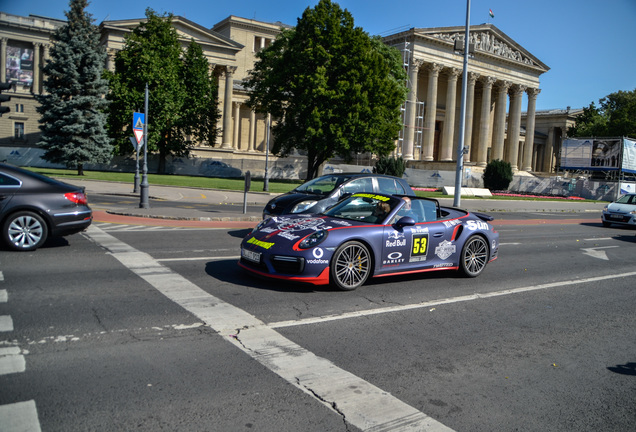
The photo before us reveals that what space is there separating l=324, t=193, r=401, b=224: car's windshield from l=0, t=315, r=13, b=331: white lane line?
15.5 ft

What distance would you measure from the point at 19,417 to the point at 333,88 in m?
42.0

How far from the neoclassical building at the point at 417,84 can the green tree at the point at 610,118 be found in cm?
1872

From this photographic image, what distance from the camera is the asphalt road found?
376 cm

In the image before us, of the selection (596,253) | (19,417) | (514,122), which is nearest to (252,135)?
(514,122)

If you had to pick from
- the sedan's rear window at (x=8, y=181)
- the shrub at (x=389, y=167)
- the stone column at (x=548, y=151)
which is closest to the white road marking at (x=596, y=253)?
the sedan's rear window at (x=8, y=181)

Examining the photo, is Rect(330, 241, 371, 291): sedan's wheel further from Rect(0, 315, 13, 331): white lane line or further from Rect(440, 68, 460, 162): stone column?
Rect(440, 68, 460, 162): stone column

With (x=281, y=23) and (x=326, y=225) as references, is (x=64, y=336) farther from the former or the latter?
(x=281, y=23)

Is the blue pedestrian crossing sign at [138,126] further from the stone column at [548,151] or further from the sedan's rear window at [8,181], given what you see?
the stone column at [548,151]

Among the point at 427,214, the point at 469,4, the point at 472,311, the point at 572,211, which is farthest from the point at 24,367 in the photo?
the point at 572,211

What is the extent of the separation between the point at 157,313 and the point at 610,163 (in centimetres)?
5989

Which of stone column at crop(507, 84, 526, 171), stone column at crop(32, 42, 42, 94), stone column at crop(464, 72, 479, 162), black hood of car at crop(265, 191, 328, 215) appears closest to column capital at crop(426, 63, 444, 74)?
stone column at crop(464, 72, 479, 162)

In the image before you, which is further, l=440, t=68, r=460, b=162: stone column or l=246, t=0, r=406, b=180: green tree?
l=440, t=68, r=460, b=162: stone column

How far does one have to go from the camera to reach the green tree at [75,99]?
40.0 metres

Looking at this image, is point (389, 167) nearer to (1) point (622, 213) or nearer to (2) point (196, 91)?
(2) point (196, 91)
